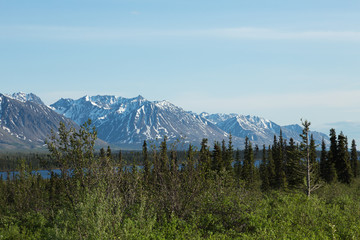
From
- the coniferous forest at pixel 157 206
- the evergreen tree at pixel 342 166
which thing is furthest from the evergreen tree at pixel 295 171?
the coniferous forest at pixel 157 206

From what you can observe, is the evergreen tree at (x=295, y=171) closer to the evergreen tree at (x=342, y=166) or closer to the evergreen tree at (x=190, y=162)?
the evergreen tree at (x=342, y=166)

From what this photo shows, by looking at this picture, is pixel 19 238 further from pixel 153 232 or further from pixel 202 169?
pixel 202 169

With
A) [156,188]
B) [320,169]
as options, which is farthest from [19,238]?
[320,169]

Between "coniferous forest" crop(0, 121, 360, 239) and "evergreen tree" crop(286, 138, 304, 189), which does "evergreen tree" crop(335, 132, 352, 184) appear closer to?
"evergreen tree" crop(286, 138, 304, 189)

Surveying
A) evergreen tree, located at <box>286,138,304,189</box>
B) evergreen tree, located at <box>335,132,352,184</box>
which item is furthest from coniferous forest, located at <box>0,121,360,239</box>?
evergreen tree, located at <box>335,132,352,184</box>

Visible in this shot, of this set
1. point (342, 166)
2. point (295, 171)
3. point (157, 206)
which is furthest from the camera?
point (342, 166)

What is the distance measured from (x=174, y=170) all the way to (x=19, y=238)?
10.0 m

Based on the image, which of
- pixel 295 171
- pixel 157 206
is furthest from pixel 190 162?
pixel 295 171

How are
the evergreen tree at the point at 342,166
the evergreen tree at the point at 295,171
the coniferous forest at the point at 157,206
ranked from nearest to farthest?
the coniferous forest at the point at 157,206
the evergreen tree at the point at 295,171
the evergreen tree at the point at 342,166

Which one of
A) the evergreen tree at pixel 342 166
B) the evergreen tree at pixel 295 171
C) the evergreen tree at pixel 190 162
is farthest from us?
the evergreen tree at pixel 342 166

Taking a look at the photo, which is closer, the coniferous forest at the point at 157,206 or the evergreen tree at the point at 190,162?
the coniferous forest at the point at 157,206

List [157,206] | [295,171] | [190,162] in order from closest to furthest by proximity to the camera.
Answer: [157,206]
[190,162]
[295,171]

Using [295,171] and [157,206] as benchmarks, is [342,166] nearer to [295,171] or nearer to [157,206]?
[295,171]

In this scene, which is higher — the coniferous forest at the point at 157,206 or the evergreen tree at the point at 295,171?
the coniferous forest at the point at 157,206
